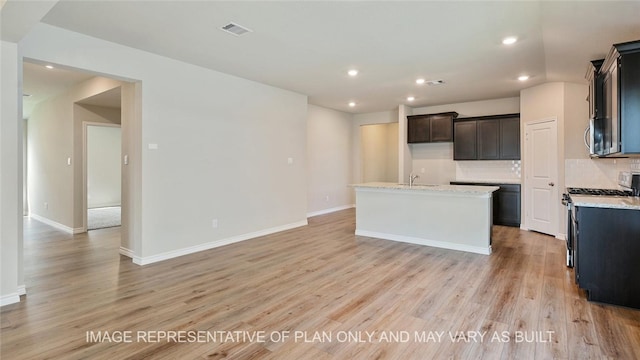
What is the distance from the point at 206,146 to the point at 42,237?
346 cm

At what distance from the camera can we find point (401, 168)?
7.74m

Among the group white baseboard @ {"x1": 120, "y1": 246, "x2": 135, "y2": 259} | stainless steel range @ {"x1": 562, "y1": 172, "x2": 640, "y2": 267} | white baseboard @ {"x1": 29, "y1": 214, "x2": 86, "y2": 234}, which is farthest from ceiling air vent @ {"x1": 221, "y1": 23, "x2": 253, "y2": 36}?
white baseboard @ {"x1": 29, "y1": 214, "x2": 86, "y2": 234}

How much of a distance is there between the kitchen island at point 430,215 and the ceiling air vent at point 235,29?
3117mm

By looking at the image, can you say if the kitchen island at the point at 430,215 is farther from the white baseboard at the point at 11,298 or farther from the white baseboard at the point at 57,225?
the white baseboard at the point at 57,225

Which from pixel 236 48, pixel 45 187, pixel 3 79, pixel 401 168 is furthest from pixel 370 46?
pixel 45 187

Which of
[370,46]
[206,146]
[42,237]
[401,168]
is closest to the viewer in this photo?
[370,46]

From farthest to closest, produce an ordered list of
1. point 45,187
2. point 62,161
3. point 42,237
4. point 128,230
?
point 45,187 → point 62,161 → point 42,237 → point 128,230

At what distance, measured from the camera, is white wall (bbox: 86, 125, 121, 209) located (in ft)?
31.6

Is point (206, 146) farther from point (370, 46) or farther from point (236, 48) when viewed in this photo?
point (370, 46)

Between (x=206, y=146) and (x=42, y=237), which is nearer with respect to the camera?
(x=206, y=146)

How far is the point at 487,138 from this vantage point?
6.70 meters

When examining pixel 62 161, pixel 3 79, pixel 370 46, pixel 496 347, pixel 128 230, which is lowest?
pixel 496 347

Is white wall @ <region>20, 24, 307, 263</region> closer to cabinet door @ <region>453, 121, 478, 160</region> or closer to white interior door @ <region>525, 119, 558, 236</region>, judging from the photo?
cabinet door @ <region>453, 121, 478, 160</region>

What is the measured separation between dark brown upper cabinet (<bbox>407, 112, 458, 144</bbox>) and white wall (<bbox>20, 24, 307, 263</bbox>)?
3.03 m
